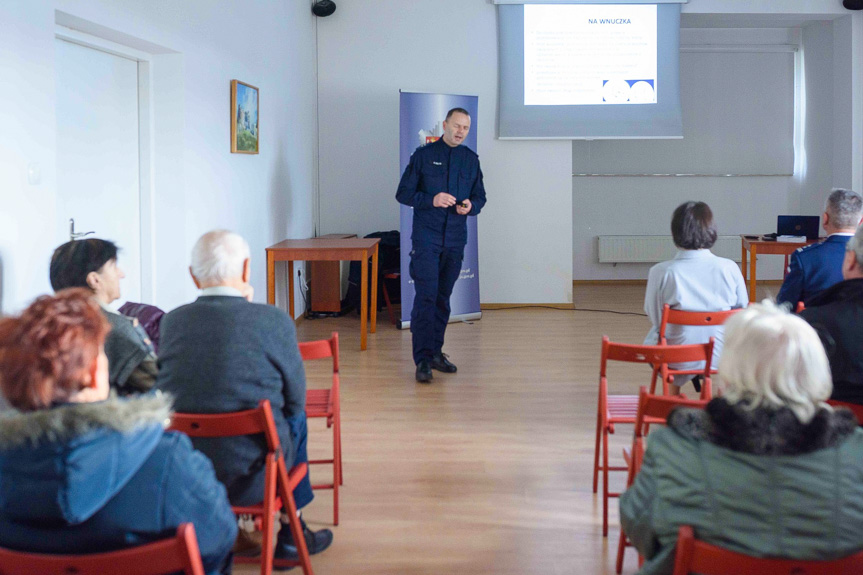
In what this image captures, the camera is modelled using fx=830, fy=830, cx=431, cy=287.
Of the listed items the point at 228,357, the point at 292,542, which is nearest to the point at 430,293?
the point at 292,542

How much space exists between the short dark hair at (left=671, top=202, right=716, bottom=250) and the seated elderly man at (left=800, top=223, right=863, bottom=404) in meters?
1.14

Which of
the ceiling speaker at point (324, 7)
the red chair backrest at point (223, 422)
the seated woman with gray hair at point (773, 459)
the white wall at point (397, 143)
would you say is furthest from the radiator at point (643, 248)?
the seated woman with gray hair at point (773, 459)

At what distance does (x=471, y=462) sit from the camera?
3.75m

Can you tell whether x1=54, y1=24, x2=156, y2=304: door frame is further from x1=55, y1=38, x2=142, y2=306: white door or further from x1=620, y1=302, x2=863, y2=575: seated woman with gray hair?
x1=620, y1=302, x2=863, y2=575: seated woman with gray hair

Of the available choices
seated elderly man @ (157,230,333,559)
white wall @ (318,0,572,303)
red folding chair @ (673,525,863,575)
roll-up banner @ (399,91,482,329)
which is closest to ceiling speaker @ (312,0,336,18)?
white wall @ (318,0,572,303)

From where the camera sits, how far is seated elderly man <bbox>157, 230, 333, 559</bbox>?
227 cm

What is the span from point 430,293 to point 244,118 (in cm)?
→ 183

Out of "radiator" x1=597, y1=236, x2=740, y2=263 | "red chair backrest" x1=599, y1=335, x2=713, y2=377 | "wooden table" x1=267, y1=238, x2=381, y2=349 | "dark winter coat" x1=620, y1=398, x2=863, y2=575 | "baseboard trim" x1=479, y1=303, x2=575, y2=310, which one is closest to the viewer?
"dark winter coat" x1=620, y1=398, x2=863, y2=575

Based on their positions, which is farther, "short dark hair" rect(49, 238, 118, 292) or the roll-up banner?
the roll-up banner

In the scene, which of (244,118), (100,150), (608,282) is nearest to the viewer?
(100,150)

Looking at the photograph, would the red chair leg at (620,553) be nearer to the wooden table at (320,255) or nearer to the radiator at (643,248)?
the wooden table at (320,255)

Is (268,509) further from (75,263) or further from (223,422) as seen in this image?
(75,263)

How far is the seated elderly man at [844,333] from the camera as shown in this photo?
7.89 feet

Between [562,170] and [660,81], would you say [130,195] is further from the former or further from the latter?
[660,81]
